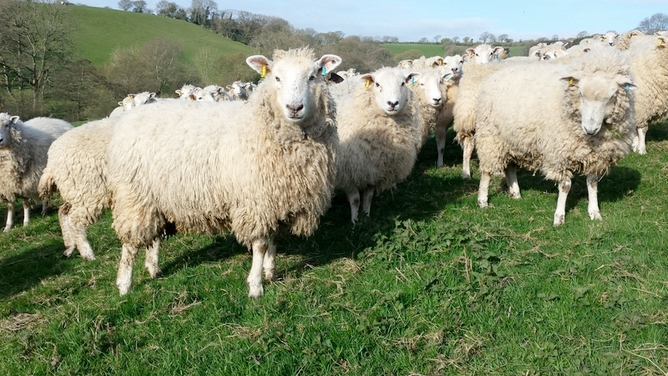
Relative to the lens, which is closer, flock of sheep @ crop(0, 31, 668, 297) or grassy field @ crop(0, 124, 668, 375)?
grassy field @ crop(0, 124, 668, 375)

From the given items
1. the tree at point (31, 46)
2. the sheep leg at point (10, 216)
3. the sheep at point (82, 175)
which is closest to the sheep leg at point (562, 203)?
the sheep at point (82, 175)

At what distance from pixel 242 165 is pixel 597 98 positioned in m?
4.12

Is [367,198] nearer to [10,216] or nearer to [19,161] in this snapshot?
[19,161]

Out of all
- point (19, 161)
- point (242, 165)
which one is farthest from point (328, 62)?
point (19, 161)

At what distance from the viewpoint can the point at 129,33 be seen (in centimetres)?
5831

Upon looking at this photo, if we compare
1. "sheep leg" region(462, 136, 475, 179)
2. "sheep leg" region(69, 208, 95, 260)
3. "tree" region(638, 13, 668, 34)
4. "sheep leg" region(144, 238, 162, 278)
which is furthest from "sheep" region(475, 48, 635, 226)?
"tree" region(638, 13, 668, 34)

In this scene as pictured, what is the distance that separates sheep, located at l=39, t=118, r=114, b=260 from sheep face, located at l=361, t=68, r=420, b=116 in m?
3.75

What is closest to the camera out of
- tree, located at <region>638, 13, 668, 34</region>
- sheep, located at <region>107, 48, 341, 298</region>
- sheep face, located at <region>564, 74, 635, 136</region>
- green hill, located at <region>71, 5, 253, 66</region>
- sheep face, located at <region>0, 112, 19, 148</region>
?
sheep, located at <region>107, 48, 341, 298</region>

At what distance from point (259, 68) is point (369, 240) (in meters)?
2.30

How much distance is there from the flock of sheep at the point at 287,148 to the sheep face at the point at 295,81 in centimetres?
1

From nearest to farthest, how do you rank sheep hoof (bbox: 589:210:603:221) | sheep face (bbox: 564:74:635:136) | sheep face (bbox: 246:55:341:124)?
sheep face (bbox: 246:55:341:124)
sheep face (bbox: 564:74:635:136)
sheep hoof (bbox: 589:210:603:221)

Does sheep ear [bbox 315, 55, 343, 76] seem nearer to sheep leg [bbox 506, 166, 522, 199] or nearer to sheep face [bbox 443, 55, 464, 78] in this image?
sheep leg [bbox 506, 166, 522, 199]

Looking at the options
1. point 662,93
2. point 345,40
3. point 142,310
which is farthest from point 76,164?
point 345,40

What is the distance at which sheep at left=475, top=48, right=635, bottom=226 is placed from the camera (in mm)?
5680
